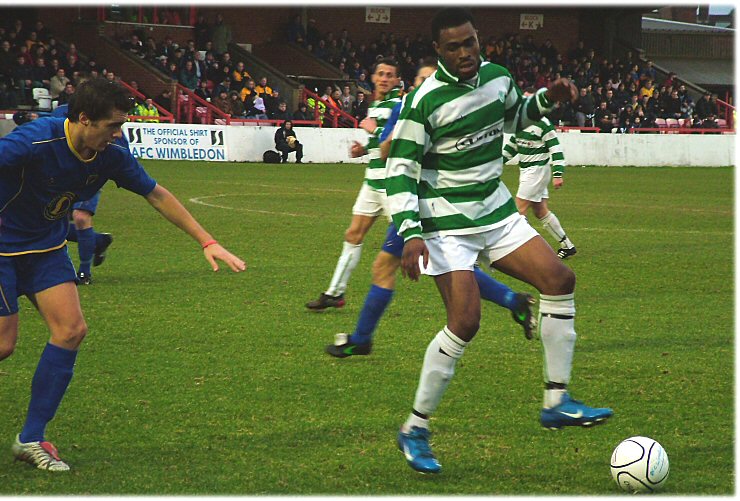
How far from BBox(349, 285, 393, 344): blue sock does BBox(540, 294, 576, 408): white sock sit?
6.60 ft

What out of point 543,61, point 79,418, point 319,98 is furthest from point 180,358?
point 543,61

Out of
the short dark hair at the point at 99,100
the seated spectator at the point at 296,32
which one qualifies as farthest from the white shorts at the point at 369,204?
the seated spectator at the point at 296,32

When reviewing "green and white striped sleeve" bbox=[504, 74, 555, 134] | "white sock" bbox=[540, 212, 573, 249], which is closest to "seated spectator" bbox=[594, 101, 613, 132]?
"white sock" bbox=[540, 212, 573, 249]

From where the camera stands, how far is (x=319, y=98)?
114 feet

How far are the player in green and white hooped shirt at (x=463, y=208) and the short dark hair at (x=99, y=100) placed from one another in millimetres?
1226

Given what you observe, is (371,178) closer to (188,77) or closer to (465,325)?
(465,325)

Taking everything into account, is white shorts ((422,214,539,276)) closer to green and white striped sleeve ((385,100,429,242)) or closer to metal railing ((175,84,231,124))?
green and white striped sleeve ((385,100,429,242))

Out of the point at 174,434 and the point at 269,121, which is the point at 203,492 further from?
the point at 269,121

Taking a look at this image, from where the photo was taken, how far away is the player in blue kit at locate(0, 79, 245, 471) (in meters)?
4.73

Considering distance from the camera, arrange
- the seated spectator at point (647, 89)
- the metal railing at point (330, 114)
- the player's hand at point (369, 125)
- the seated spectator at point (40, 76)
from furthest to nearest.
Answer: the seated spectator at point (647, 89)
the metal railing at point (330, 114)
the seated spectator at point (40, 76)
the player's hand at point (369, 125)

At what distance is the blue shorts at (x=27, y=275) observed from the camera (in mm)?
4863

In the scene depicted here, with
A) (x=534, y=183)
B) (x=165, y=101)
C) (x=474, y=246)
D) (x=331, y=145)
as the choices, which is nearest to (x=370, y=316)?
(x=474, y=246)

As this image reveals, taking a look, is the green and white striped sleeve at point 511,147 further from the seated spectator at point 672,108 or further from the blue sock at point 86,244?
the seated spectator at point 672,108

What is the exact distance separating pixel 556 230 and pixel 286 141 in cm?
1657
